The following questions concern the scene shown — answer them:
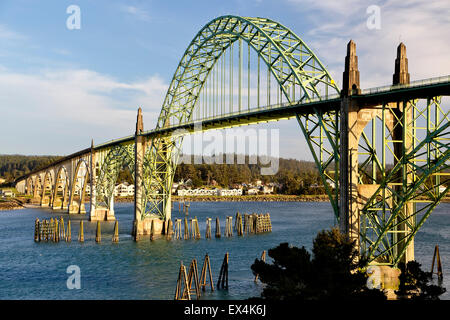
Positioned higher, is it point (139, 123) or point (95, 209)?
point (139, 123)

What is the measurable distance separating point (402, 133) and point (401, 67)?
3.95 m

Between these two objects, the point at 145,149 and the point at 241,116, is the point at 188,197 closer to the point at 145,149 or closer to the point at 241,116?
the point at 145,149

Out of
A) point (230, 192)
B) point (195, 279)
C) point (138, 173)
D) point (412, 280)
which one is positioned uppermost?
point (138, 173)

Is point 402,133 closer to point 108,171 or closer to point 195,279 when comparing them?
point 195,279

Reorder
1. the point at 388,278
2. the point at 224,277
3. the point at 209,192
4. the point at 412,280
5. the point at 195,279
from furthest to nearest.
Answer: the point at 209,192 < the point at 224,277 < the point at 195,279 < the point at 388,278 < the point at 412,280

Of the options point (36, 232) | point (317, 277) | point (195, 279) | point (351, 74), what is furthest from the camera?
point (36, 232)

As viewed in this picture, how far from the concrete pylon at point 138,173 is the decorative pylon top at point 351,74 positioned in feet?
110

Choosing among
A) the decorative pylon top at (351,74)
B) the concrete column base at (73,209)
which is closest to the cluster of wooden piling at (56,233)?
the decorative pylon top at (351,74)

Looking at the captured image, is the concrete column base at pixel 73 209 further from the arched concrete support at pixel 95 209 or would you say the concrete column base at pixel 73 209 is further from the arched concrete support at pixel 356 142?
the arched concrete support at pixel 356 142

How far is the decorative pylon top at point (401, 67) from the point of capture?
25.4 meters

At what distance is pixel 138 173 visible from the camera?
188 ft

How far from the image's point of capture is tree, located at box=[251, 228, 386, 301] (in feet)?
55.9

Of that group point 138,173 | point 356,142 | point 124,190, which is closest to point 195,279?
point 356,142

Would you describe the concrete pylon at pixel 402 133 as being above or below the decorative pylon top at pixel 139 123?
below
